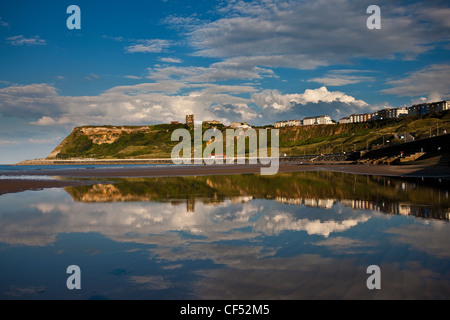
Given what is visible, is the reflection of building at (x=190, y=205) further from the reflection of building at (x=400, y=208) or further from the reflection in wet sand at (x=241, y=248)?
the reflection of building at (x=400, y=208)

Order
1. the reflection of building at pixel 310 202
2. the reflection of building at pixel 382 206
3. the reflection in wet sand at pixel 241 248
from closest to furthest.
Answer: the reflection in wet sand at pixel 241 248 < the reflection of building at pixel 382 206 < the reflection of building at pixel 310 202

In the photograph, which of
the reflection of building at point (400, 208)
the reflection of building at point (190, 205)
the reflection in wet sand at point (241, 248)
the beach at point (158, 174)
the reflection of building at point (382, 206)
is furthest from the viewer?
the beach at point (158, 174)

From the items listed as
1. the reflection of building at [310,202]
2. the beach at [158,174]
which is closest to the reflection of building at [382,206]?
the reflection of building at [310,202]

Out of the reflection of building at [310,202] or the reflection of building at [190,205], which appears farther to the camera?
the reflection of building at [310,202]

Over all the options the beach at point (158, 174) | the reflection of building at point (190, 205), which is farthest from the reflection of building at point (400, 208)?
the beach at point (158, 174)

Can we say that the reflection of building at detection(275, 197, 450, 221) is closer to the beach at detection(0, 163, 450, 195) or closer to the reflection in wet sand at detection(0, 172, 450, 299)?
the reflection in wet sand at detection(0, 172, 450, 299)

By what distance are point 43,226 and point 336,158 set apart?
113 m

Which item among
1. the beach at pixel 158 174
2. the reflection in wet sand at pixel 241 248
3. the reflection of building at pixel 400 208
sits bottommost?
the reflection in wet sand at pixel 241 248

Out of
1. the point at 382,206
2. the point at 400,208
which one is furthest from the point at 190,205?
the point at 400,208

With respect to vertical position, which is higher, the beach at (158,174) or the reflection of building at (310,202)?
the beach at (158,174)

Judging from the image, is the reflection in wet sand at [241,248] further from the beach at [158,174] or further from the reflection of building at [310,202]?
the beach at [158,174]

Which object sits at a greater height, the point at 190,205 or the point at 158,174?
the point at 158,174

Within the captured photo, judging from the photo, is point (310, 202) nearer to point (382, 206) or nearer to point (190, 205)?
point (382, 206)

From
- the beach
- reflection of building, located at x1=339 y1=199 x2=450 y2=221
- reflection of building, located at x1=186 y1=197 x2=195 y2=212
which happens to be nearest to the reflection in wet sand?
reflection of building, located at x1=339 y1=199 x2=450 y2=221
